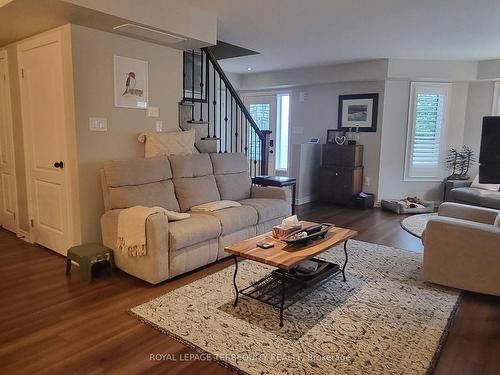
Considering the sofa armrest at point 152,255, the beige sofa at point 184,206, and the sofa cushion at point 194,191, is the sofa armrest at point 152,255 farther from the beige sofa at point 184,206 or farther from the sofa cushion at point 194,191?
the sofa cushion at point 194,191

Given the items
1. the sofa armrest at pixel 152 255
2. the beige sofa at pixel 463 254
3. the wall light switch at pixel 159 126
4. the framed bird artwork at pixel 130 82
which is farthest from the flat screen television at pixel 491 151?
the framed bird artwork at pixel 130 82

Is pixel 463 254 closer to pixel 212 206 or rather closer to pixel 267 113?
pixel 212 206

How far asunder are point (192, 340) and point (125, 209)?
1.37 metres

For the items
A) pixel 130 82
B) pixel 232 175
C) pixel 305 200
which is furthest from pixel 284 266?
pixel 305 200

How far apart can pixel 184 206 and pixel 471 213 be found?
9.15 feet

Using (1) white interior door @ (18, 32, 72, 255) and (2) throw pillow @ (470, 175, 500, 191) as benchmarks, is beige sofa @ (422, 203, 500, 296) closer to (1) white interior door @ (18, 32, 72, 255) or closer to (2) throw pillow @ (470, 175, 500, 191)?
(2) throw pillow @ (470, 175, 500, 191)

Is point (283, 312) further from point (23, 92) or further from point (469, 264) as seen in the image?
point (23, 92)

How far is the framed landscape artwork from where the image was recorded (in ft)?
20.6

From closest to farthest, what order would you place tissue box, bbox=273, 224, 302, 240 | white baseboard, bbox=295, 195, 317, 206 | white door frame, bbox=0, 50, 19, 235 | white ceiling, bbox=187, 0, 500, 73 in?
tissue box, bbox=273, 224, 302, 240
white ceiling, bbox=187, 0, 500, 73
white door frame, bbox=0, 50, 19, 235
white baseboard, bbox=295, 195, 317, 206

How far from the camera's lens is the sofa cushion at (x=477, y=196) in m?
4.98

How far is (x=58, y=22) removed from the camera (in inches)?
124

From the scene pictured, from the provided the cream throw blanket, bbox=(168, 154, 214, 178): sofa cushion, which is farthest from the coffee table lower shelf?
bbox=(168, 154, 214, 178): sofa cushion

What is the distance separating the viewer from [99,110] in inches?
135

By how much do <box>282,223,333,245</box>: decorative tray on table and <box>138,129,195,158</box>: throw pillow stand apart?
69.4 inches
